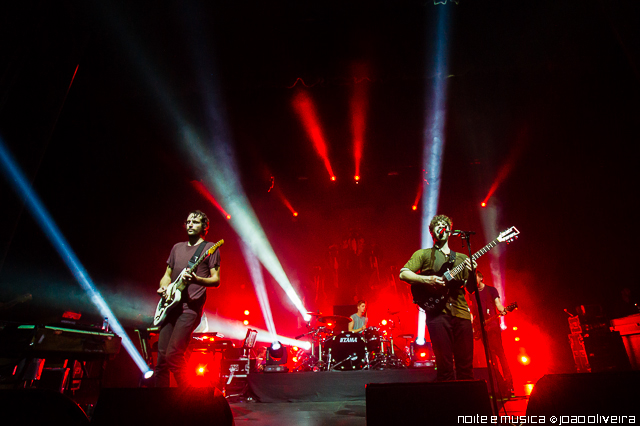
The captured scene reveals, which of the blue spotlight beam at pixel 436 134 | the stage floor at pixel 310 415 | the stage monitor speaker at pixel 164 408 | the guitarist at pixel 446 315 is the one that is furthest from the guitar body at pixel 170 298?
the blue spotlight beam at pixel 436 134

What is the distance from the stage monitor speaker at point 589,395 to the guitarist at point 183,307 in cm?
259

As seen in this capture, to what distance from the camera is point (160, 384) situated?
2.72 m

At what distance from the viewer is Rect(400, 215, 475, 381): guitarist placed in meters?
2.79

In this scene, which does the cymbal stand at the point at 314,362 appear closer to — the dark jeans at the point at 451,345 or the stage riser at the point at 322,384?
the stage riser at the point at 322,384

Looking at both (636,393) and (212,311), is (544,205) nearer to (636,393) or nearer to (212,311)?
(636,393)

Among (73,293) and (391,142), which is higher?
(391,142)

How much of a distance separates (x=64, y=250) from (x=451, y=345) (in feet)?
19.6

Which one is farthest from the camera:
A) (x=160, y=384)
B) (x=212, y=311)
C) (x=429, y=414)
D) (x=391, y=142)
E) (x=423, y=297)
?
(x=212, y=311)

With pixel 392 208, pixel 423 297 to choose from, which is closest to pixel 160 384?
pixel 423 297

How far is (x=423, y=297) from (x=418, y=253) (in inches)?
18.4

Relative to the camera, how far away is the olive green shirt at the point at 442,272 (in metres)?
2.91

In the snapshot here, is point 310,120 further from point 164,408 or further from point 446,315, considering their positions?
point 164,408

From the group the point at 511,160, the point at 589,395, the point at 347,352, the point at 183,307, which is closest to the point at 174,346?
the point at 183,307

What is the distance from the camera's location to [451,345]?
2889 mm
